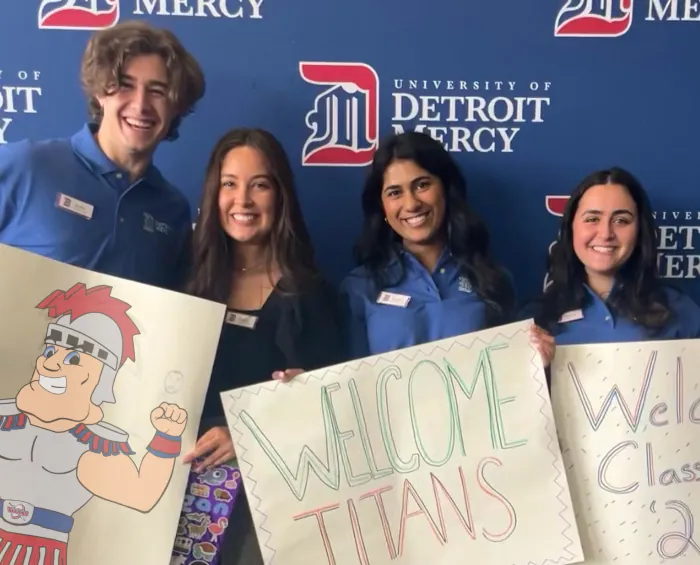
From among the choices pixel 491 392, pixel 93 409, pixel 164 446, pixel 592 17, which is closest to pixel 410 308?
pixel 491 392

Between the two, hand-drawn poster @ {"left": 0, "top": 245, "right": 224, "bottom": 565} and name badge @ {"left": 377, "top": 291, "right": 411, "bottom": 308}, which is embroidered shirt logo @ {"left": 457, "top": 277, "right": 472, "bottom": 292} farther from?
hand-drawn poster @ {"left": 0, "top": 245, "right": 224, "bottom": 565}

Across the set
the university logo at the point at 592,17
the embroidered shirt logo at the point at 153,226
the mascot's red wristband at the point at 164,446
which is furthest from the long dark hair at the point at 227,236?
the university logo at the point at 592,17

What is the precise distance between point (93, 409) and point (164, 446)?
16 centimetres

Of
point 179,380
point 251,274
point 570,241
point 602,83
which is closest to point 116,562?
point 179,380

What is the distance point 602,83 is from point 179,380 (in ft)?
4.59

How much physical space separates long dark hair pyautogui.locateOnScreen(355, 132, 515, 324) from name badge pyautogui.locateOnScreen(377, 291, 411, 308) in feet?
0.09

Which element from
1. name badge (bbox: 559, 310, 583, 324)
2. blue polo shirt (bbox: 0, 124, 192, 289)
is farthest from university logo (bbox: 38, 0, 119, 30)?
name badge (bbox: 559, 310, 583, 324)

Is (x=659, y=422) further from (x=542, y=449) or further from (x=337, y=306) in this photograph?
(x=337, y=306)

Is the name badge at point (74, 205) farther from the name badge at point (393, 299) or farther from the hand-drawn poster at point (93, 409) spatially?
the name badge at point (393, 299)

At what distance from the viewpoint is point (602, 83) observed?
1827 mm

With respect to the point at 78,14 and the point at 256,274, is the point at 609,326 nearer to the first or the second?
the point at 256,274

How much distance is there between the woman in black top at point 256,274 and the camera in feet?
4.81

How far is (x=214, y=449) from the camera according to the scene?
1364 millimetres

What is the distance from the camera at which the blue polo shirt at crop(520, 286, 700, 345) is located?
1577 mm
